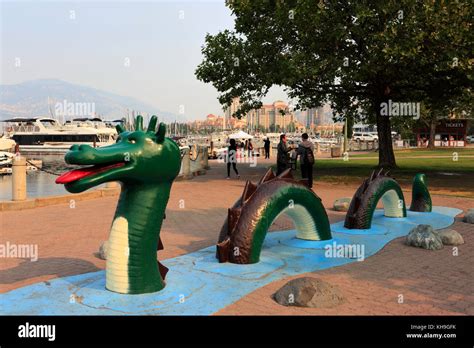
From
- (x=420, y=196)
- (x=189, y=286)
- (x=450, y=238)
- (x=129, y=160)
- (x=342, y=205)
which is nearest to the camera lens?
(x=129, y=160)

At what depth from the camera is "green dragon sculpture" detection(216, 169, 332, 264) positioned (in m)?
6.46

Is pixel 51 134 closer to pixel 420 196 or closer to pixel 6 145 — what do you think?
pixel 6 145

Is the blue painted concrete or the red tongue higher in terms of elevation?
the red tongue

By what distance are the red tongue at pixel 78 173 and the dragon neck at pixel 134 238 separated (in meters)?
0.37

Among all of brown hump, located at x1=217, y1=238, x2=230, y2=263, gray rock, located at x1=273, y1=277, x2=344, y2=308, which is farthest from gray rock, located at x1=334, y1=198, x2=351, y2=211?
gray rock, located at x1=273, y1=277, x2=344, y2=308

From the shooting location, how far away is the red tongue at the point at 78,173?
14.6ft

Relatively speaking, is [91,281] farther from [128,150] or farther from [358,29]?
[358,29]

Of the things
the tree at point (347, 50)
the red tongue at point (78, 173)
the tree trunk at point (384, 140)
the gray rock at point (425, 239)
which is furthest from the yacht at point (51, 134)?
the red tongue at point (78, 173)

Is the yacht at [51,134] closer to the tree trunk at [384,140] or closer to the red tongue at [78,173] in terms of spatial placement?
the tree trunk at [384,140]

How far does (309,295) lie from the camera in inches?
193

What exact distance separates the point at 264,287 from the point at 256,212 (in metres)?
1.29

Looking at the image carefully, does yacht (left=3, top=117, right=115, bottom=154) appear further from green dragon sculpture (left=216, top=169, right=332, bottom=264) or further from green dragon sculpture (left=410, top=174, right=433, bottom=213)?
green dragon sculpture (left=216, top=169, right=332, bottom=264)

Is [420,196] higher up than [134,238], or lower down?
lower down

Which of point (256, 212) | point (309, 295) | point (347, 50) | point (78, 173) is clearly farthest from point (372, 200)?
point (347, 50)
